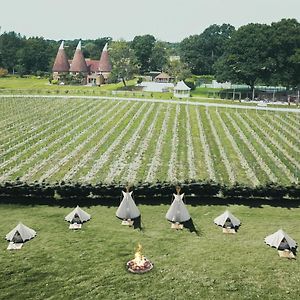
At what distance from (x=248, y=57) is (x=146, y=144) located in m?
48.5

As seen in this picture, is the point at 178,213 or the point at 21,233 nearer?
the point at 21,233

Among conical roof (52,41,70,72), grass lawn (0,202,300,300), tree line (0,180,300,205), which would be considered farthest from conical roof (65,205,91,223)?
conical roof (52,41,70,72)

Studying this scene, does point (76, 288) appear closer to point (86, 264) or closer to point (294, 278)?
point (86, 264)

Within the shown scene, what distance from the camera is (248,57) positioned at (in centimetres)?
8612

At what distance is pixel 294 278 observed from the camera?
66.7 feet

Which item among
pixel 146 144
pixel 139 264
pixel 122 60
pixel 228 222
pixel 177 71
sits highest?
pixel 122 60

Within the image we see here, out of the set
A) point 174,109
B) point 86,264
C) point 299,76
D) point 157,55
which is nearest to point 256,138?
point 174,109

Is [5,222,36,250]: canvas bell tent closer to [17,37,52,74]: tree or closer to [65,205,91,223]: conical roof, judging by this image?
[65,205,91,223]: conical roof

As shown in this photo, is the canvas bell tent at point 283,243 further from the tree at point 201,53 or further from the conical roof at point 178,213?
the tree at point 201,53

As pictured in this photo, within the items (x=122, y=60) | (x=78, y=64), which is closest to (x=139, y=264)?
(x=122, y=60)

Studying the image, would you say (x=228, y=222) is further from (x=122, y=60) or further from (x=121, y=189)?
(x=122, y=60)

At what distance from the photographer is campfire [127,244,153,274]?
68.3 feet

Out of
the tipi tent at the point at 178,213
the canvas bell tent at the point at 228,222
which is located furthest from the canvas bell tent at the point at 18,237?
the canvas bell tent at the point at 228,222

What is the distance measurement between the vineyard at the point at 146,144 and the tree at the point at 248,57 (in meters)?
20.6
